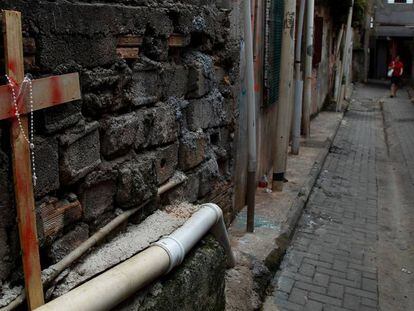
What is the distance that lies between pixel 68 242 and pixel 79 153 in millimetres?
428

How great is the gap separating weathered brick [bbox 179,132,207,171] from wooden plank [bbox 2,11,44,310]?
1.67 meters

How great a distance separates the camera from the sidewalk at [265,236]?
384cm

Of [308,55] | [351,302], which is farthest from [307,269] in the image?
[308,55]

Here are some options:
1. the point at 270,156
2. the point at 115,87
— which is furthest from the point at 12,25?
the point at 270,156

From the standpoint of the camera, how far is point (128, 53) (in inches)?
108

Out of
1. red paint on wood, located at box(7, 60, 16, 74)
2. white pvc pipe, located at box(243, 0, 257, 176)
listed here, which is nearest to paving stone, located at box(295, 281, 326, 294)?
white pvc pipe, located at box(243, 0, 257, 176)

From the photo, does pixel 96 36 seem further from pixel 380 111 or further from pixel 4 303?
pixel 380 111

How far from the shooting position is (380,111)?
17203 millimetres

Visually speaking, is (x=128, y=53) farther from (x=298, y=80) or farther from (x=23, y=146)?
(x=298, y=80)

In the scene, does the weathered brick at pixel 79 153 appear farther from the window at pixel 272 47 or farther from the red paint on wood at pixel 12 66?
the window at pixel 272 47

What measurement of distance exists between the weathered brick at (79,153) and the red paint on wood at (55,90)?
7.6 inches

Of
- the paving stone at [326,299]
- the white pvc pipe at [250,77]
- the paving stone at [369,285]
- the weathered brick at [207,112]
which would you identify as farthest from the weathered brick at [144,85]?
the paving stone at [369,285]

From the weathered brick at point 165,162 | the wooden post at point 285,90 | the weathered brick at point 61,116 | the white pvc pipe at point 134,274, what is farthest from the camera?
the wooden post at point 285,90

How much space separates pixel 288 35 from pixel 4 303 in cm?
485
